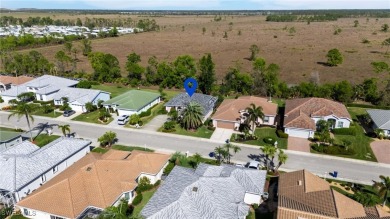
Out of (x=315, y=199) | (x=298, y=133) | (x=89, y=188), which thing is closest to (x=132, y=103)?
(x=89, y=188)

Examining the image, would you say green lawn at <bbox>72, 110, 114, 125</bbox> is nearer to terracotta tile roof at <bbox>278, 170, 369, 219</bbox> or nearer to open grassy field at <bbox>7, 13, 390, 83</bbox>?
terracotta tile roof at <bbox>278, 170, 369, 219</bbox>

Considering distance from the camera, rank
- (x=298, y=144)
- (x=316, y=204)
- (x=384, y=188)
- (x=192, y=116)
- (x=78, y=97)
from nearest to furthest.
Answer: (x=316, y=204), (x=384, y=188), (x=298, y=144), (x=192, y=116), (x=78, y=97)

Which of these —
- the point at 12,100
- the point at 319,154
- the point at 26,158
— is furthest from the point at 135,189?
the point at 12,100

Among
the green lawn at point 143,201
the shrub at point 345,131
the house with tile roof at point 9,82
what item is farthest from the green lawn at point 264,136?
the house with tile roof at point 9,82

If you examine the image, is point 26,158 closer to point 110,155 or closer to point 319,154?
point 110,155

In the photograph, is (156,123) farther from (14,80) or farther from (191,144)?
(14,80)

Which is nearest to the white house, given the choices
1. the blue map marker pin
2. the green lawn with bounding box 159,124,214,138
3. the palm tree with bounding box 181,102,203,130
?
the blue map marker pin
